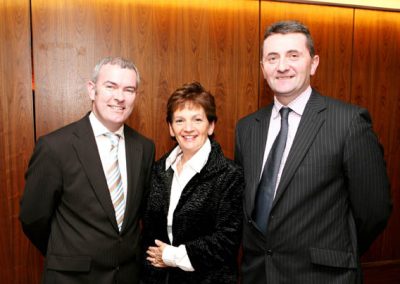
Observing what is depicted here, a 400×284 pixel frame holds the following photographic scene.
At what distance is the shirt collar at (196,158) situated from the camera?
1.89 m

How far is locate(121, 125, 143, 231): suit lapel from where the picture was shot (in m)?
1.95

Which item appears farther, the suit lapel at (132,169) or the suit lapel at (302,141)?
the suit lapel at (132,169)

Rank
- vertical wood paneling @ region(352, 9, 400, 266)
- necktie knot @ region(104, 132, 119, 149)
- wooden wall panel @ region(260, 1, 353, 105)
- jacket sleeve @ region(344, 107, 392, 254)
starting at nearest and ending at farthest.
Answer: jacket sleeve @ region(344, 107, 392, 254), necktie knot @ region(104, 132, 119, 149), wooden wall panel @ region(260, 1, 353, 105), vertical wood paneling @ region(352, 9, 400, 266)

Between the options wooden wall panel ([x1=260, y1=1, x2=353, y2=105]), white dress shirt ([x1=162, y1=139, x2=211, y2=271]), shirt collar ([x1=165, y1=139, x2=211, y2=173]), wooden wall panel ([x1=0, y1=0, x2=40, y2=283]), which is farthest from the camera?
wooden wall panel ([x1=260, y1=1, x2=353, y2=105])

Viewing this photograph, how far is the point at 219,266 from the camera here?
5.99ft

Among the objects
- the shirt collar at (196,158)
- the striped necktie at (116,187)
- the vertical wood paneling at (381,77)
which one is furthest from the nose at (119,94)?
the vertical wood paneling at (381,77)

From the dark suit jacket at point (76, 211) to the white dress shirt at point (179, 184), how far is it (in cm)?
25

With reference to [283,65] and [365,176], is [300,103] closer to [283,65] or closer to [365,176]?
[283,65]

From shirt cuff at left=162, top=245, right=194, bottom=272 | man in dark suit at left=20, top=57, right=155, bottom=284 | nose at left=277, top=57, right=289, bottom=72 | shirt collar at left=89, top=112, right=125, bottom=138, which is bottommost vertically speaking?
shirt cuff at left=162, top=245, right=194, bottom=272

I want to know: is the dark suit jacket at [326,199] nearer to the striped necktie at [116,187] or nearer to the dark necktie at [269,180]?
the dark necktie at [269,180]

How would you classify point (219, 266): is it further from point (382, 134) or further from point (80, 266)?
point (382, 134)

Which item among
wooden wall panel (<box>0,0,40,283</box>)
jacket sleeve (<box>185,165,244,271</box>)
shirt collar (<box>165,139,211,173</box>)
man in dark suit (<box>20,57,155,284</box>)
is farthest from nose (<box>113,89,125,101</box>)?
wooden wall panel (<box>0,0,40,283</box>)

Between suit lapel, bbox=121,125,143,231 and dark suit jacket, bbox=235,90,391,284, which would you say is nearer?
dark suit jacket, bbox=235,90,391,284

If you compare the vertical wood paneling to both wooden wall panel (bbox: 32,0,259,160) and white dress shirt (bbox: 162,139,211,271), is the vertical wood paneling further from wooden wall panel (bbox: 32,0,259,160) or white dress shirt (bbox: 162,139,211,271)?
white dress shirt (bbox: 162,139,211,271)
